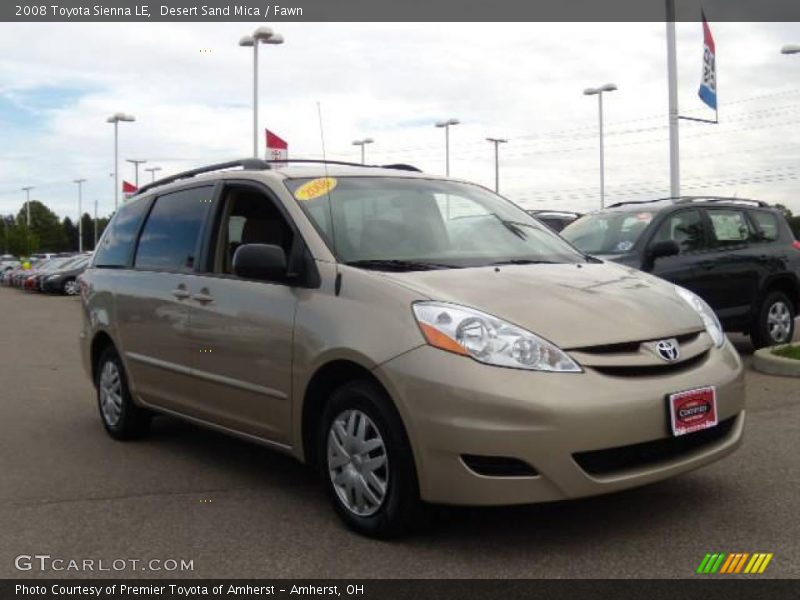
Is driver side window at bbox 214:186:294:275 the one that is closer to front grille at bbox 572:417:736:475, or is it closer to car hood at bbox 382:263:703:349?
car hood at bbox 382:263:703:349

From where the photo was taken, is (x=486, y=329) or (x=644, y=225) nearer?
(x=486, y=329)

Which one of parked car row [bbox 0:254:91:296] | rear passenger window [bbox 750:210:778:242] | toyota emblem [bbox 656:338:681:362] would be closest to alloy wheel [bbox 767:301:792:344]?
rear passenger window [bbox 750:210:778:242]

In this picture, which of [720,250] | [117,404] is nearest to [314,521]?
[117,404]

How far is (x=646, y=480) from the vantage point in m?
3.60

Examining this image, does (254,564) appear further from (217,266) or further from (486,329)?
(217,266)

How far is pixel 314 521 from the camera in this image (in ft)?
13.8

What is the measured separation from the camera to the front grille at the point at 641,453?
3.52 m

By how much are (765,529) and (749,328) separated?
231 inches

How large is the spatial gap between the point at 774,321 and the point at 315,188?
6600 millimetres

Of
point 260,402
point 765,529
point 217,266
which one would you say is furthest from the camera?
point 217,266

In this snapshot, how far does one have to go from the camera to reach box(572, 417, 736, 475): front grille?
3.52 meters

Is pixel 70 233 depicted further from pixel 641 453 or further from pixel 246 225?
pixel 641 453

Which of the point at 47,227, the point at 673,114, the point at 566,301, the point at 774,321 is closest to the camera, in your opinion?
the point at 566,301
